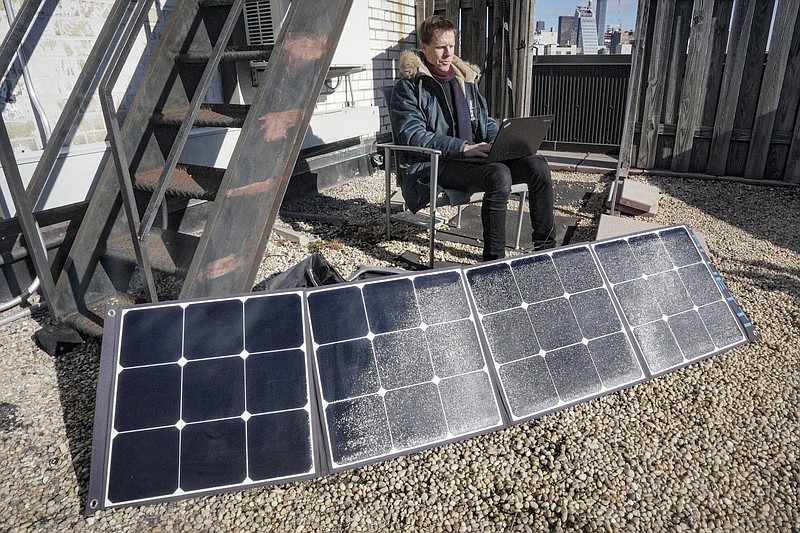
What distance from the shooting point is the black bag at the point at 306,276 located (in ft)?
9.44

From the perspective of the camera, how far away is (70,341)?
2773mm

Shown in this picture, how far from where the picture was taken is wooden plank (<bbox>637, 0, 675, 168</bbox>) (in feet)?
19.7

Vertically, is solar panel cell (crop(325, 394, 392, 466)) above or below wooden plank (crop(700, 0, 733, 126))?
below

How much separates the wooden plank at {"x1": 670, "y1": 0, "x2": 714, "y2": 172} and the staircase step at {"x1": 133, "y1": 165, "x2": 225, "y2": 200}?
571 centimetres

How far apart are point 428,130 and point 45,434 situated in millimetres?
3013

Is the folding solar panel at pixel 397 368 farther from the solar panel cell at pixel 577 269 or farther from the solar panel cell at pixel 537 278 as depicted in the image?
the solar panel cell at pixel 577 269

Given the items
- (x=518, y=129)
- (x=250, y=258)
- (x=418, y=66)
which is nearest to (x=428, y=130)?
(x=418, y=66)

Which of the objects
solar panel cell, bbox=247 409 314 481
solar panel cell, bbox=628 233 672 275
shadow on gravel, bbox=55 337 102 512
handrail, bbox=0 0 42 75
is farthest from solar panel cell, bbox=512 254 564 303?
handrail, bbox=0 0 42 75

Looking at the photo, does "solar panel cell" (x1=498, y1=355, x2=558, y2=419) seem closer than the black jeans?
Yes

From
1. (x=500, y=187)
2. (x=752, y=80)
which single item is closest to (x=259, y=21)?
(x=500, y=187)

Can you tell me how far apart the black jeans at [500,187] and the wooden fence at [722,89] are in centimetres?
231

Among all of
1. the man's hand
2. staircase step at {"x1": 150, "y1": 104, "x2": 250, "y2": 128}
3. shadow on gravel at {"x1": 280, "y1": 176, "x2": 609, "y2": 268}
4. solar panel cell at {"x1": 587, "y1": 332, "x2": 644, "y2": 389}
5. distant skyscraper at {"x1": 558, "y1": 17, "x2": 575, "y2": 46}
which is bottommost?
distant skyscraper at {"x1": 558, "y1": 17, "x2": 575, "y2": 46}

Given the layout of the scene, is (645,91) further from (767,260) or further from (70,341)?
(70,341)

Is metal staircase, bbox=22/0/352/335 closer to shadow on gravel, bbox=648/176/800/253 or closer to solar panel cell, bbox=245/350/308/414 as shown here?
solar panel cell, bbox=245/350/308/414
